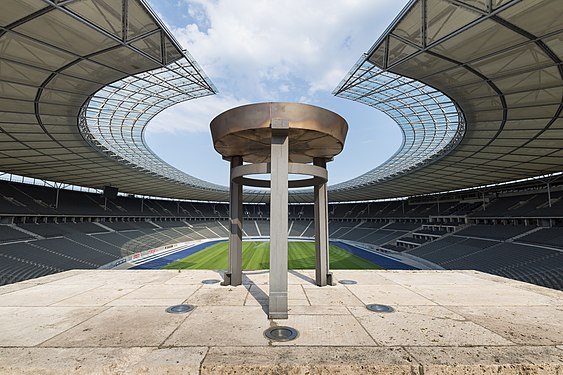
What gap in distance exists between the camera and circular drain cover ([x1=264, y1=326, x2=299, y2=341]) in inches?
246

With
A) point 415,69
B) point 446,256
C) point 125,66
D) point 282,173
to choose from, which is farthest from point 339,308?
point 446,256

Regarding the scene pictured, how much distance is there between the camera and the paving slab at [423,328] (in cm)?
616

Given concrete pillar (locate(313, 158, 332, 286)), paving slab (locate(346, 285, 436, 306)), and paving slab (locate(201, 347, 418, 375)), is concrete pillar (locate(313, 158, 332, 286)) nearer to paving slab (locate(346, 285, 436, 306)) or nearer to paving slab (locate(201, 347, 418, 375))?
paving slab (locate(346, 285, 436, 306))

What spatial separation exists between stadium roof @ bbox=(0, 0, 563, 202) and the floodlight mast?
19.3 feet

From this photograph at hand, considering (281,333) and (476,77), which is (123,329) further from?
(476,77)

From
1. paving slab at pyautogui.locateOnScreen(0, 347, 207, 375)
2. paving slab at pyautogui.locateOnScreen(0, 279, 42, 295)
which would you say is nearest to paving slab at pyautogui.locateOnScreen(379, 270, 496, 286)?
paving slab at pyautogui.locateOnScreen(0, 347, 207, 375)

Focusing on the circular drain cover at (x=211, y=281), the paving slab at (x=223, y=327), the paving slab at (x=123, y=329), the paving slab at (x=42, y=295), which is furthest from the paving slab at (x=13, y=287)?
the paving slab at (x=223, y=327)

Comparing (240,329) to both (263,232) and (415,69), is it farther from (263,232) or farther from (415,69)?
(263,232)

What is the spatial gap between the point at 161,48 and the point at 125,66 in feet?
7.96

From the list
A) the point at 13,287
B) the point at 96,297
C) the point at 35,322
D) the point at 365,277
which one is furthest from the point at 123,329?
the point at 365,277

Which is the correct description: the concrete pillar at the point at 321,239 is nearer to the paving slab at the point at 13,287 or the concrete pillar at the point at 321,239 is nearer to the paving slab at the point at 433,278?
the paving slab at the point at 433,278

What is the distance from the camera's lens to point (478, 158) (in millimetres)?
26828

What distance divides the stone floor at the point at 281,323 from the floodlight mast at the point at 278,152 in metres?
1.19

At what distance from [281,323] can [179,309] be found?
3176 mm
